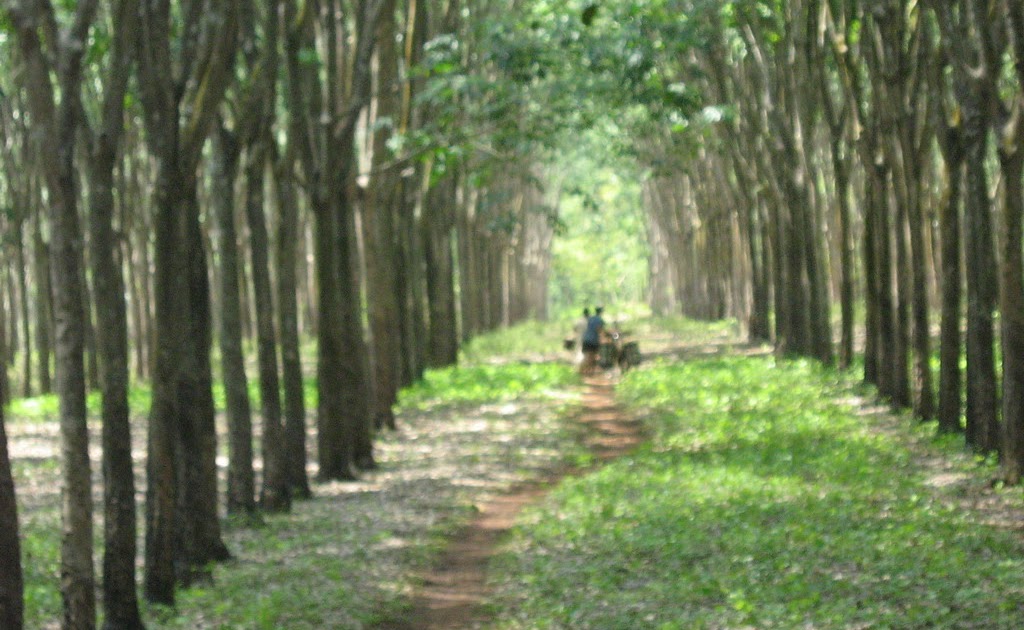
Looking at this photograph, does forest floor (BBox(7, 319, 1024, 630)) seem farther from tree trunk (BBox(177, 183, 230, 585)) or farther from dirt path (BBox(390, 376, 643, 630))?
tree trunk (BBox(177, 183, 230, 585))

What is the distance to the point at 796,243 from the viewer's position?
2769cm

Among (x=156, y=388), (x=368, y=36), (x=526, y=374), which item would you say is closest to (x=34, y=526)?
(x=156, y=388)

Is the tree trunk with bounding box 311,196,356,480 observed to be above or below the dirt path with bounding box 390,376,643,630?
above

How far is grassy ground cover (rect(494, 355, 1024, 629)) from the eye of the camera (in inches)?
363

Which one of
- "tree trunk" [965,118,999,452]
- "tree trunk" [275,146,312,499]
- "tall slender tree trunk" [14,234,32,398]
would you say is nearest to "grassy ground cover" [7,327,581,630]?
"tree trunk" [275,146,312,499]

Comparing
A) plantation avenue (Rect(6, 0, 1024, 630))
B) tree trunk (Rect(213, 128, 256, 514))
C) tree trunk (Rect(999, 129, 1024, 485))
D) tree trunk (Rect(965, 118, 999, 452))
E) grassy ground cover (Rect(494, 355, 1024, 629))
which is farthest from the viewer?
tree trunk (Rect(965, 118, 999, 452))

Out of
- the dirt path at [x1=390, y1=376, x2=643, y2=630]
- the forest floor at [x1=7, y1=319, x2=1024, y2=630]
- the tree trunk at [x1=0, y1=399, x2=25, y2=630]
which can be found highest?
the tree trunk at [x1=0, y1=399, x2=25, y2=630]

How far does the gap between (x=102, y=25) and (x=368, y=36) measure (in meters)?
4.69

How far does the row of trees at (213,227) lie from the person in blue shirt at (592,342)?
4.52 meters

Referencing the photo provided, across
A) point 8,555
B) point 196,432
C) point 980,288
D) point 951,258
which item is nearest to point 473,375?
point 951,258

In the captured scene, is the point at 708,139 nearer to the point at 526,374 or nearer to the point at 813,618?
the point at 526,374

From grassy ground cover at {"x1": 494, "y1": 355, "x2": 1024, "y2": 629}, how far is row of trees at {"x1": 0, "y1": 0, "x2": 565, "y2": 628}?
9.38 feet

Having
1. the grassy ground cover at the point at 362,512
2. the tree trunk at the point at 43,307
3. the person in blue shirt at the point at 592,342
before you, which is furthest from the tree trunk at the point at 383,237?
the tree trunk at the point at 43,307

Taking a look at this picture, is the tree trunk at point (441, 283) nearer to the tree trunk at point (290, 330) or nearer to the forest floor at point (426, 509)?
the forest floor at point (426, 509)
